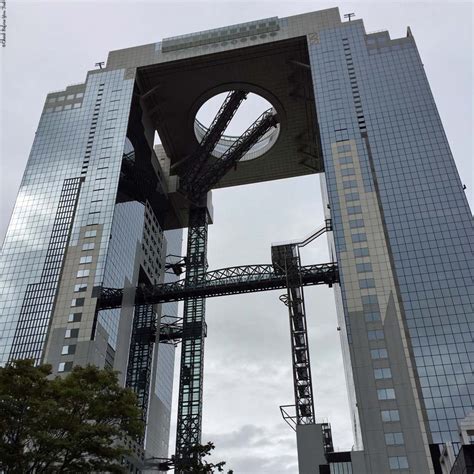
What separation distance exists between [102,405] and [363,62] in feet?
232

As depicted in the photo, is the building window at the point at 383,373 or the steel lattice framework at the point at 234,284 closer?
the building window at the point at 383,373

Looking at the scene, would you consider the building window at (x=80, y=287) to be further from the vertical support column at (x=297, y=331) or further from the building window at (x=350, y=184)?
the building window at (x=350, y=184)

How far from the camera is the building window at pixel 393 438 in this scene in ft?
183

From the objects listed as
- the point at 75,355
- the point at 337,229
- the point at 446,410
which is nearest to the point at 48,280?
the point at 75,355

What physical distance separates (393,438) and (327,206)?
4075 cm

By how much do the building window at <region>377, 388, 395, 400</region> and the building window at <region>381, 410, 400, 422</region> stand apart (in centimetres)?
145

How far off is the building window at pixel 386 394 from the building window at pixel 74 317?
3915cm

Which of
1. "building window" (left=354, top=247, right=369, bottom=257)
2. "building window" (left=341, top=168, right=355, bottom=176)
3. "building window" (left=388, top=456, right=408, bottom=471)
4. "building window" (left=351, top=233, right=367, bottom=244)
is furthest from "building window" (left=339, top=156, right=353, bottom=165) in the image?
"building window" (left=388, top=456, right=408, bottom=471)

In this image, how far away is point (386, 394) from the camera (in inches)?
2328

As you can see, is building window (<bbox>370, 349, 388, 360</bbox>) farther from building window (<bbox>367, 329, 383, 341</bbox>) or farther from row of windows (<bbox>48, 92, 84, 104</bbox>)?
row of windows (<bbox>48, 92, 84, 104</bbox>)

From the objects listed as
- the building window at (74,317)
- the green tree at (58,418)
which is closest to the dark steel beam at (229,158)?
the building window at (74,317)

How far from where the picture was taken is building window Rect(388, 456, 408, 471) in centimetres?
5453

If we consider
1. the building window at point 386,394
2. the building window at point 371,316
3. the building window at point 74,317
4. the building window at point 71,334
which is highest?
the building window at point 74,317

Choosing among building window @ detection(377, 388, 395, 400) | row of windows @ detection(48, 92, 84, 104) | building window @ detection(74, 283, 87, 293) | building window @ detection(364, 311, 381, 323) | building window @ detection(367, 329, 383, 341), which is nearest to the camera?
building window @ detection(377, 388, 395, 400)
